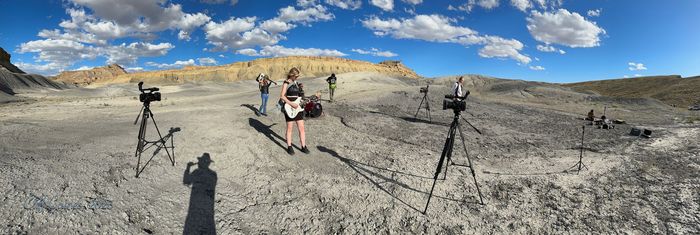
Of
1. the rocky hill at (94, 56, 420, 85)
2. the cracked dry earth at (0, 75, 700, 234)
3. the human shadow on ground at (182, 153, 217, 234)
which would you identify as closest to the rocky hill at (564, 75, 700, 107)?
the cracked dry earth at (0, 75, 700, 234)

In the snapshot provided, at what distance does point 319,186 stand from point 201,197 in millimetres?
2171

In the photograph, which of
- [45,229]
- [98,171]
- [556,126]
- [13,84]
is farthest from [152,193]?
[13,84]

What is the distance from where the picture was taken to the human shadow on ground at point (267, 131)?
9.87 m

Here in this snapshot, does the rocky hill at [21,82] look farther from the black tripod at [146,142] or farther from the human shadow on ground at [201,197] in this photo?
the human shadow on ground at [201,197]

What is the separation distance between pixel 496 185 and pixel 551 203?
1.10m

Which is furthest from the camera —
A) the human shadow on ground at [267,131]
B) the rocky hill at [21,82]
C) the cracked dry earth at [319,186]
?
the rocky hill at [21,82]

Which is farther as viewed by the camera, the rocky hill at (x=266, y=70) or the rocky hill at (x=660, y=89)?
the rocky hill at (x=266, y=70)

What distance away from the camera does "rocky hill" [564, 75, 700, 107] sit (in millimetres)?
48122

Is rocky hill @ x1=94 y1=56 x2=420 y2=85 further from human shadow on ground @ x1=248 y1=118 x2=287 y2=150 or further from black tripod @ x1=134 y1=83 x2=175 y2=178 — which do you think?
black tripod @ x1=134 y1=83 x2=175 y2=178

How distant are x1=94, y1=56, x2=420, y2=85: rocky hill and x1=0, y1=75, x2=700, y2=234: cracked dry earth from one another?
447 feet

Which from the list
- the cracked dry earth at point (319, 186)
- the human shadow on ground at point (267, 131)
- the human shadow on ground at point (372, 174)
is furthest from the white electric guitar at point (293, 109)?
the human shadow on ground at point (372, 174)

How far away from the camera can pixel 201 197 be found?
6.13 metres

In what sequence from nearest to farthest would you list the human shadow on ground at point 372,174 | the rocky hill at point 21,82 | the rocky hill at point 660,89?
the human shadow on ground at point 372,174 < the rocky hill at point 21,82 < the rocky hill at point 660,89

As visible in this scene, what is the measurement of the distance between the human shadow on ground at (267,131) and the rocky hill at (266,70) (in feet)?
437
